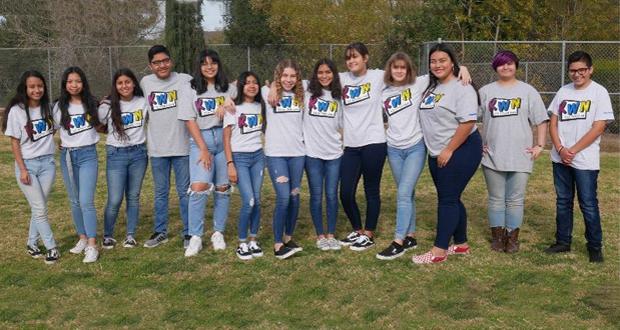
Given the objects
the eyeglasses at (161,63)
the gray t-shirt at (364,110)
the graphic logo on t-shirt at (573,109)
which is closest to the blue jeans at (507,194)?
the graphic logo on t-shirt at (573,109)

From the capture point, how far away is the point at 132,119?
5195mm

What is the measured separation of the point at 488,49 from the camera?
52.8ft

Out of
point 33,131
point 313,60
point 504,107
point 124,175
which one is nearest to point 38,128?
point 33,131

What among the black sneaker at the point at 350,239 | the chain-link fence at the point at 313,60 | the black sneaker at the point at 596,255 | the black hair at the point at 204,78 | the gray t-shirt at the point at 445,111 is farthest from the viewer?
the chain-link fence at the point at 313,60

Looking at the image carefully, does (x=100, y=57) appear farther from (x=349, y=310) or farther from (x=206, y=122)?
(x=349, y=310)

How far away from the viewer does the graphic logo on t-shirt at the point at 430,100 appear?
4.76 m

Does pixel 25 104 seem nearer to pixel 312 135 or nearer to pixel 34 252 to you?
pixel 34 252

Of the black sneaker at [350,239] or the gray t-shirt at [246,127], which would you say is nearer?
the gray t-shirt at [246,127]

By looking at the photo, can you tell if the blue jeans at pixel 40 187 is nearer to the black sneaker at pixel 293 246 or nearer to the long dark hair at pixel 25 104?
the long dark hair at pixel 25 104

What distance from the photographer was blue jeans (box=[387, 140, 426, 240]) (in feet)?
16.4

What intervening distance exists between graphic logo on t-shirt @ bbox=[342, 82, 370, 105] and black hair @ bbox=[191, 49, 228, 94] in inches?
38.0

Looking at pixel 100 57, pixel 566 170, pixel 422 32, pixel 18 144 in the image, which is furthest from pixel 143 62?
pixel 566 170

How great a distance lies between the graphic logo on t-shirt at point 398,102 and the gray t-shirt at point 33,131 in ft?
8.72

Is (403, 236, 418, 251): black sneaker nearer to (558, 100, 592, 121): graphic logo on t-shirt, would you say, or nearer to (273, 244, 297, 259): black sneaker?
(273, 244, 297, 259): black sneaker
